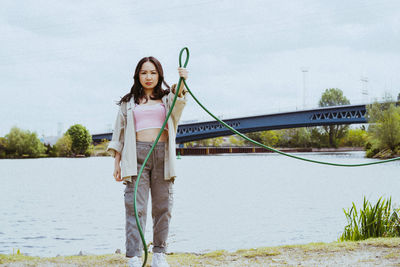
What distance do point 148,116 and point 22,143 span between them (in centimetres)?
6276

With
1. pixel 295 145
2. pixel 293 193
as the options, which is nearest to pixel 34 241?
pixel 293 193

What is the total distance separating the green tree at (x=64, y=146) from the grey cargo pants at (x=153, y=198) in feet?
213

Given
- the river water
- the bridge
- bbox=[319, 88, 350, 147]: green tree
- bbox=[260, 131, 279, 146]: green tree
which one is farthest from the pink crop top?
bbox=[260, 131, 279, 146]: green tree

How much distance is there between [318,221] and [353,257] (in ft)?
26.6

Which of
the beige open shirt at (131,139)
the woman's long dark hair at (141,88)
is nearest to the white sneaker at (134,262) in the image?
the beige open shirt at (131,139)

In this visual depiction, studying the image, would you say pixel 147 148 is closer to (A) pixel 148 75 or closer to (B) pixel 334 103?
(A) pixel 148 75

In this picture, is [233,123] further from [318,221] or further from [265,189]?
[318,221]

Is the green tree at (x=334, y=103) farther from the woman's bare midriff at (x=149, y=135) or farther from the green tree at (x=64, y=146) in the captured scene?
the woman's bare midriff at (x=149, y=135)

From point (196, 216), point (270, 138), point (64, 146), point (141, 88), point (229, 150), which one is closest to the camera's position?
point (141, 88)

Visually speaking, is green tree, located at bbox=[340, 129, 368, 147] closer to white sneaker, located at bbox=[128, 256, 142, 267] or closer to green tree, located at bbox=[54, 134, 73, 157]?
green tree, located at bbox=[54, 134, 73, 157]

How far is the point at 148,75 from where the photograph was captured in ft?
12.9

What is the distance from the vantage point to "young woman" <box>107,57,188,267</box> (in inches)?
148

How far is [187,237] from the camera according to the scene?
988cm

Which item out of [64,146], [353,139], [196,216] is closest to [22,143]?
[64,146]
